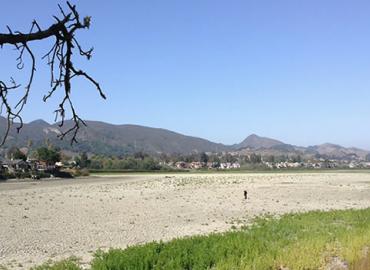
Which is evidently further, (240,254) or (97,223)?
(97,223)

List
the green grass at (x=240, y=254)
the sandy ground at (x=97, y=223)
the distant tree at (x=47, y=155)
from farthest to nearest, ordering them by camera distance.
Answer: the distant tree at (x=47, y=155) → the sandy ground at (x=97, y=223) → the green grass at (x=240, y=254)

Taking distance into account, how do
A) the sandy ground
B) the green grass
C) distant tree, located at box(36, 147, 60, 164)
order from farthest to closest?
distant tree, located at box(36, 147, 60, 164) < the sandy ground < the green grass

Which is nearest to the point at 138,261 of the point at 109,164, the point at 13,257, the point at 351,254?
the point at 351,254

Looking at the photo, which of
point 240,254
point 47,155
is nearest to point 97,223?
point 240,254

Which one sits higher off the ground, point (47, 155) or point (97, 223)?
point (47, 155)

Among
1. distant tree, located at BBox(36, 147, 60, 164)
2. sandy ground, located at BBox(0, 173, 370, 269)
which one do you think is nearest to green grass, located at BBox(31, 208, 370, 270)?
sandy ground, located at BBox(0, 173, 370, 269)

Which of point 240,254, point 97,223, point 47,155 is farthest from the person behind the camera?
point 47,155

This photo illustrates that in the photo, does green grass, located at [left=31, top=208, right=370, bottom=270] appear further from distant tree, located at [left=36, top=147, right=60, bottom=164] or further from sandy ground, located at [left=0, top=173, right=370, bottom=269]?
distant tree, located at [left=36, top=147, right=60, bottom=164]

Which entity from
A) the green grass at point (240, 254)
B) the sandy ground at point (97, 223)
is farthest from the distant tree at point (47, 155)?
the green grass at point (240, 254)

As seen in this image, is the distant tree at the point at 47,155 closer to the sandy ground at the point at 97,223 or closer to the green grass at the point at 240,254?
the sandy ground at the point at 97,223

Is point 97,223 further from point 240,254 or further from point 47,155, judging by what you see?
point 47,155

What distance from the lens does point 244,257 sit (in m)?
13.2

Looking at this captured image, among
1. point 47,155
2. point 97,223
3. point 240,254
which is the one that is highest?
point 47,155

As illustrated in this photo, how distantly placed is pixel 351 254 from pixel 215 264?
3.54 metres
